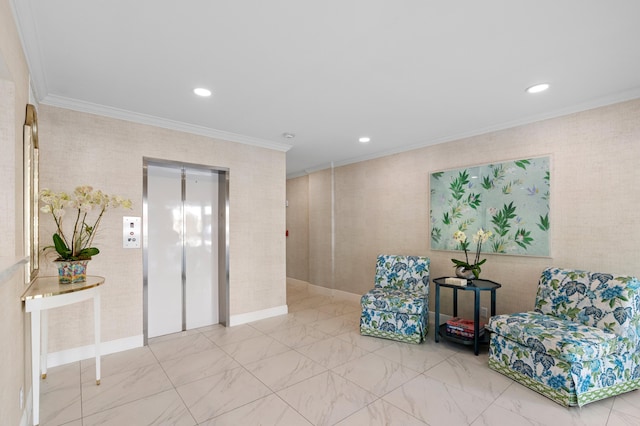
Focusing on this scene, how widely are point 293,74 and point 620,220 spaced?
10.7 ft

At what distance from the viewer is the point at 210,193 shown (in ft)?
14.0

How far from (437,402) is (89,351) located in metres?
3.30

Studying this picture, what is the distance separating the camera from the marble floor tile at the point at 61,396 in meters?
2.23

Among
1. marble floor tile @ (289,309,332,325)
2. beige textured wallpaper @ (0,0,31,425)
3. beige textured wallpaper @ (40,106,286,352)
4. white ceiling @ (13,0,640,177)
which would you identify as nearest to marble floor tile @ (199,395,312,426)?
beige textured wallpaper @ (0,0,31,425)

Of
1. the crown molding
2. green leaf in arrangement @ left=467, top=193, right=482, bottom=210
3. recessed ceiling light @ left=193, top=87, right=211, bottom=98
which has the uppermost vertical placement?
recessed ceiling light @ left=193, top=87, right=211, bottom=98

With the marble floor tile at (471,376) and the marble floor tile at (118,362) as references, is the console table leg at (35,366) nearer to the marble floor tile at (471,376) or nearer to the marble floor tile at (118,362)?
the marble floor tile at (118,362)

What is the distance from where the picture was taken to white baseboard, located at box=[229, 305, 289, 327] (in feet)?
13.8

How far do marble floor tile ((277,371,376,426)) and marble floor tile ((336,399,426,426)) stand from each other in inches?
2.1

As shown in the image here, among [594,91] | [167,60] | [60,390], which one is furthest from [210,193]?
[594,91]

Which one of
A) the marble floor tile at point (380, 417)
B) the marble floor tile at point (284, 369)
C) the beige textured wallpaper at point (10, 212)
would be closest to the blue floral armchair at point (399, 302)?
the marble floor tile at point (284, 369)

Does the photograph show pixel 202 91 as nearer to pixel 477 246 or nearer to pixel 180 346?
pixel 180 346

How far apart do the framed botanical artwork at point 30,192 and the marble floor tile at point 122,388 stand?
103 cm

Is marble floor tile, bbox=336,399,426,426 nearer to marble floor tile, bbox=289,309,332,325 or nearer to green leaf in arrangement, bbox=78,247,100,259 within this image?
marble floor tile, bbox=289,309,332,325

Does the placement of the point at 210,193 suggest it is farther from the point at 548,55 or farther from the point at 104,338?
the point at 548,55
